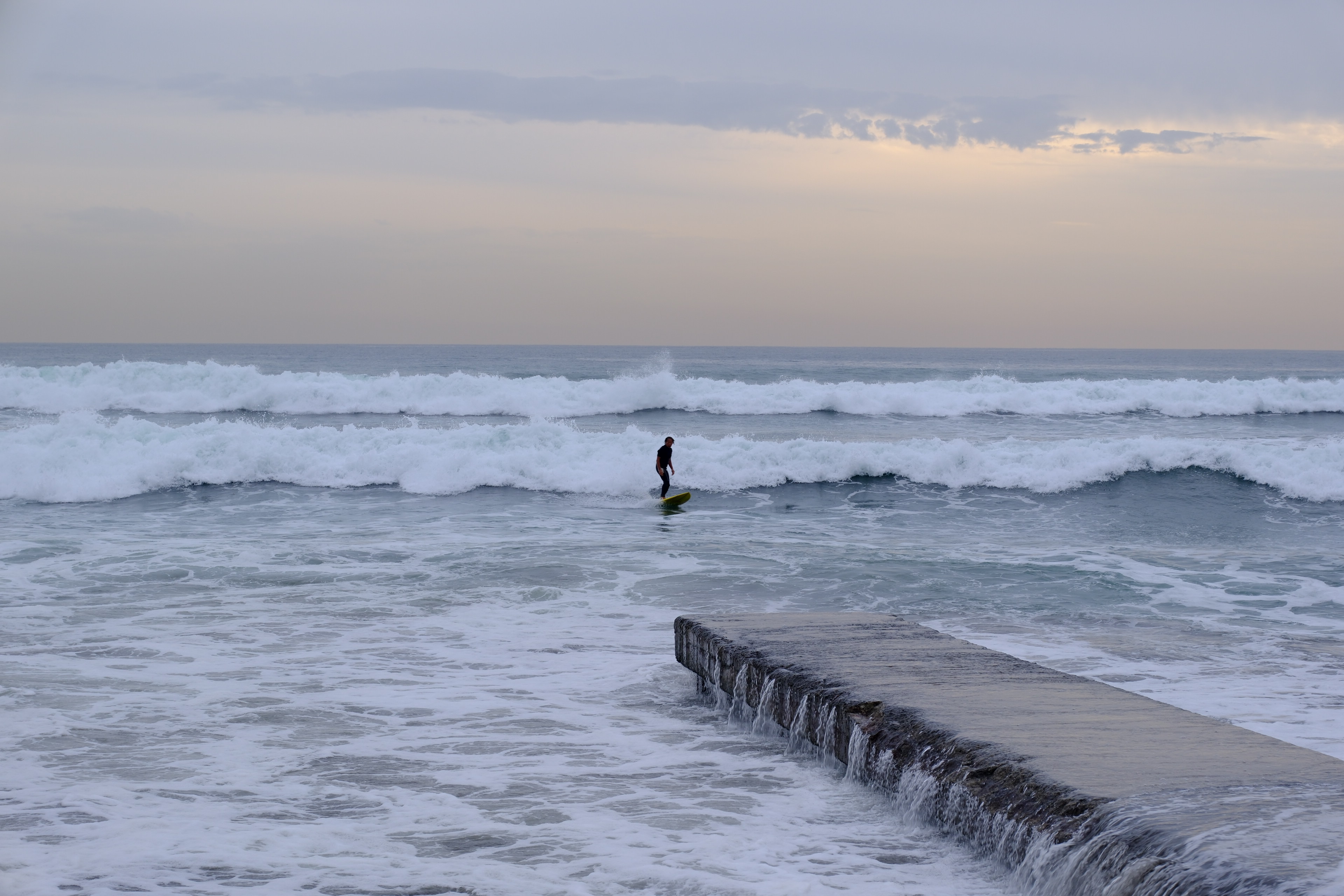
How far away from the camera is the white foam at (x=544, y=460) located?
17.0m

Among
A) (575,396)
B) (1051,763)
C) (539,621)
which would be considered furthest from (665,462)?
(575,396)

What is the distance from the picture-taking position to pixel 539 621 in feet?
26.8

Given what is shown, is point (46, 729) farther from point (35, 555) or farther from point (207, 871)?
point (35, 555)

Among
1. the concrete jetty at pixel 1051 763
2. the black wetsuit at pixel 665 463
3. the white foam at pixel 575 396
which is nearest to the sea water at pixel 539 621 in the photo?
the concrete jetty at pixel 1051 763

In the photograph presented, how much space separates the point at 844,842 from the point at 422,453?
15264 mm

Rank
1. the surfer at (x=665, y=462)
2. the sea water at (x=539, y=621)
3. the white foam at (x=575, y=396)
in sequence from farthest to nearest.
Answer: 1. the white foam at (x=575, y=396)
2. the surfer at (x=665, y=462)
3. the sea water at (x=539, y=621)

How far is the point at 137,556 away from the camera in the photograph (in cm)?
1088

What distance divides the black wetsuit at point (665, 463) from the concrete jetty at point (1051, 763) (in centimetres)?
1066

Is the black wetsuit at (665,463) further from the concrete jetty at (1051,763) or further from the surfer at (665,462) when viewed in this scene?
→ the concrete jetty at (1051,763)

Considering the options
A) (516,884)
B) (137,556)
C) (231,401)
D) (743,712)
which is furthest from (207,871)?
A: (231,401)

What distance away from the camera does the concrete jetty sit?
279 cm

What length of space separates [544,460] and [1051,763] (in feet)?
49.7

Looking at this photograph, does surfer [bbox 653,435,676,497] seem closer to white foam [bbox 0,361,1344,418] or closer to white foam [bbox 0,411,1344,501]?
white foam [bbox 0,411,1344,501]

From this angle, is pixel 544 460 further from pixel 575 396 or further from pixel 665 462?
pixel 575 396
